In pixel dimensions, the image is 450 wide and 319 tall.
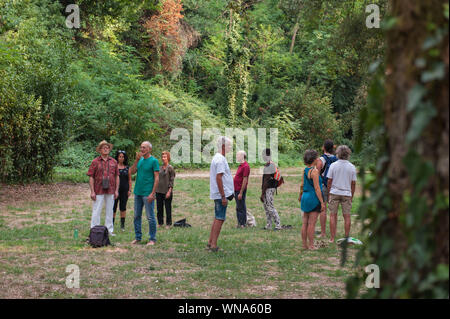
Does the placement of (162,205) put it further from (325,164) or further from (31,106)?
(31,106)

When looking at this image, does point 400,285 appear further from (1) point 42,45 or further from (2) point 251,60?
(2) point 251,60

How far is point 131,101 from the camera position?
26234 mm

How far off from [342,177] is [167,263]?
3.69 metres

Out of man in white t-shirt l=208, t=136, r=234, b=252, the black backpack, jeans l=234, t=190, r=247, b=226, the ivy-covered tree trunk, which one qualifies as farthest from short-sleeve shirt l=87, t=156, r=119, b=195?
the ivy-covered tree trunk

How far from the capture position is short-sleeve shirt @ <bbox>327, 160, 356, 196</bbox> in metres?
9.87

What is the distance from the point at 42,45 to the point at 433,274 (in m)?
23.8

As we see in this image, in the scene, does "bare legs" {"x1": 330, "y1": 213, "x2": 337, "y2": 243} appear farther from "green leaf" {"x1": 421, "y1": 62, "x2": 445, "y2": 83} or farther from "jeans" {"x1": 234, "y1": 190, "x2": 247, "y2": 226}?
"green leaf" {"x1": 421, "y1": 62, "x2": 445, "y2": 83}

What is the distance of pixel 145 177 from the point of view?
10.0 meters

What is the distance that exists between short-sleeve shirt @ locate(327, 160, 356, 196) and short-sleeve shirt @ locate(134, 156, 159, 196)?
345 cm

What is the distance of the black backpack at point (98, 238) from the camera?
32.5 feet

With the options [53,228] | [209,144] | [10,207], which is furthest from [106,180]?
[209,144]

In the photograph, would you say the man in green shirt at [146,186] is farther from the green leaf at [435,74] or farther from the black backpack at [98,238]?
the green leaf at [435,74]

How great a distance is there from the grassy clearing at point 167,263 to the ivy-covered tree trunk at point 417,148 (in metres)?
1.20

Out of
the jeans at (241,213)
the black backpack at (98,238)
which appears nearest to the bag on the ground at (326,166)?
the jeans at (241,213)
